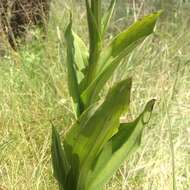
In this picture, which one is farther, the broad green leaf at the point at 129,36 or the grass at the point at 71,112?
the grass at the point at 71,112

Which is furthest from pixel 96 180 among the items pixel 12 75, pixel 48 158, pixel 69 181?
pixel 12 75

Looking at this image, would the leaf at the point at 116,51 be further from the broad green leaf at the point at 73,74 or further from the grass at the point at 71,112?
the grass at the point at 71,112

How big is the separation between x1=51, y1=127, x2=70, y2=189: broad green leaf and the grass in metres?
0.46

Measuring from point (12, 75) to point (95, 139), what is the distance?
1855mm

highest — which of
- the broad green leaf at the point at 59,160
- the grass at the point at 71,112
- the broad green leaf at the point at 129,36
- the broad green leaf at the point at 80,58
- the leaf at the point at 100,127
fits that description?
the broad green leaf at the point at 129,36

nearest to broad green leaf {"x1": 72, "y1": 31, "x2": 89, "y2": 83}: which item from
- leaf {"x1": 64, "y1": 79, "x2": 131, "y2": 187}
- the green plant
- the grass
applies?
the green plant

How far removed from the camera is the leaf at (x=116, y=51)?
125 cm

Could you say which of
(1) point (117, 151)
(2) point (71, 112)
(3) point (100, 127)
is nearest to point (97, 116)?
(3) point (100, 127)

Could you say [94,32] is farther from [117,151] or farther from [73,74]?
[117,151]

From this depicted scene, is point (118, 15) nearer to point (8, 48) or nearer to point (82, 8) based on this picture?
point (82, 8)

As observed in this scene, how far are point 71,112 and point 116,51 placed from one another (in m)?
1.22

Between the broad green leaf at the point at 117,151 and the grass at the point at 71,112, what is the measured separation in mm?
366

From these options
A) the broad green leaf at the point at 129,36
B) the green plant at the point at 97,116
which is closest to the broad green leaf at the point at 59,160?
the green plant at the point at 97,116

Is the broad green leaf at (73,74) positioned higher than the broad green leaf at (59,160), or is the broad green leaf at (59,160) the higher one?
the broad green leaf at (73,74)
